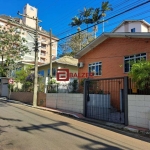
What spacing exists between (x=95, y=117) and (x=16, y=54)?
19.6m

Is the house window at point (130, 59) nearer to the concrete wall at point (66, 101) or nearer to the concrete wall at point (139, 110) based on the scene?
the concrete wall at point (66, 101)

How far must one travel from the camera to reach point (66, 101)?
1548 cm

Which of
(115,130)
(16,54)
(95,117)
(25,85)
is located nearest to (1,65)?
(16,54)

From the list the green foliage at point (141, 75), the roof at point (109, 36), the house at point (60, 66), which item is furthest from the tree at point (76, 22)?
the green foliage at point (141, 75)

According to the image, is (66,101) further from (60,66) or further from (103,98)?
(60,66)

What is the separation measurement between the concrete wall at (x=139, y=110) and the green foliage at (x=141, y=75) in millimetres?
591

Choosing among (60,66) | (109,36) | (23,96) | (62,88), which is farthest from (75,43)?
(62,88)

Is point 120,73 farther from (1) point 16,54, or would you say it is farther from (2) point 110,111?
(1) point 16,54

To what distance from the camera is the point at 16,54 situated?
28.0m

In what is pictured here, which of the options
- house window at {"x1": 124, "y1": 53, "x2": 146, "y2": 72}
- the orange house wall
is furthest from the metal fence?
house window at {"x1": 124, "y1": 53, "x2": 146, "y2": 72}

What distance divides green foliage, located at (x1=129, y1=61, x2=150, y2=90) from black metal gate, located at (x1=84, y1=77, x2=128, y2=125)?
1.76 m

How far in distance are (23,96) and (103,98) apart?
1326cm

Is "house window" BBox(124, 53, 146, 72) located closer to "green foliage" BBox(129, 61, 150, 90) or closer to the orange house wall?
the orange house wall

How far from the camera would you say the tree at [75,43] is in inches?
1540
